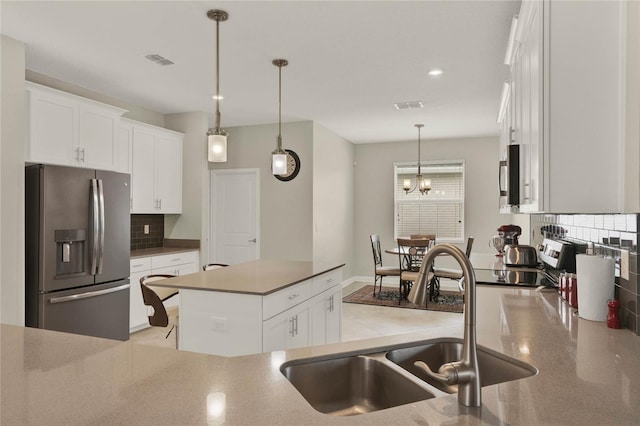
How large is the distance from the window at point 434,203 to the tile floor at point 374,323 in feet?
7.90

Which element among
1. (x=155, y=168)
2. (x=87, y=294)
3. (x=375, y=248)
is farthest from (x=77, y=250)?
(x=375, y=248)

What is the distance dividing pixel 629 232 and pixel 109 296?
397 centimetres

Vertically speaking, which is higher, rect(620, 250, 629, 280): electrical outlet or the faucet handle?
rect(620, 250, 629, 280): electrical outlet

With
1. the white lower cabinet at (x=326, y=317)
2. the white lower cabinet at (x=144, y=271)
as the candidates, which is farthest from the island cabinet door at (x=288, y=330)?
the white lower cabinet at (x=144, y=271)

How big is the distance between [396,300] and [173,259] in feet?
10.5

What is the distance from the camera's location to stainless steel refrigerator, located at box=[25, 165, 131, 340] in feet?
11.0

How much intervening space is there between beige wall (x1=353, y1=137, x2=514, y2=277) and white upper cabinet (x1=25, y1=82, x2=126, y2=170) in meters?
4.79

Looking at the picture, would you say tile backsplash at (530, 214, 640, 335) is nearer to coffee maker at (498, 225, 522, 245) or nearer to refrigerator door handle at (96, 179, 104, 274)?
coffee maker at (498, 225, 522, 245)

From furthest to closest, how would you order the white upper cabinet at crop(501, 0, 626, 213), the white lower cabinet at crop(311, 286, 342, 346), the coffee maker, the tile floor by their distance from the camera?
the tile floor
the coffee maker
the white lower cabinet at crop(311, 286, 342, 346)
the white upper cabinet at crop(501, 0, 626, 213)

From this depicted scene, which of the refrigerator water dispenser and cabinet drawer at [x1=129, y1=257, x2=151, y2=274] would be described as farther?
cabinet drawer at [x1=129, y1=257, x2=151, y2=274]

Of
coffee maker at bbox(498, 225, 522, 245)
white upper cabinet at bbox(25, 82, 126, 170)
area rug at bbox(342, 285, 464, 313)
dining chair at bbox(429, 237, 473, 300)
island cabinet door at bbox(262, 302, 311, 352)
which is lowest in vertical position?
area rug at bbox(342, 285, 464, 313)

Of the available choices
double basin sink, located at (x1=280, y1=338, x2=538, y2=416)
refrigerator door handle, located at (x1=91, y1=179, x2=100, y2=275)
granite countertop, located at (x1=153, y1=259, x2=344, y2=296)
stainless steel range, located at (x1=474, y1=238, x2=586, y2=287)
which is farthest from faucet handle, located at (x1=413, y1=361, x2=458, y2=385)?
refrigerator door handle, located at (x1=91, y1=179, x2=100, y2=275)

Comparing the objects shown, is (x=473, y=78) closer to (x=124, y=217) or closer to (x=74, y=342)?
(x=124, y=217)

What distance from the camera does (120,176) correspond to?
4082mm
